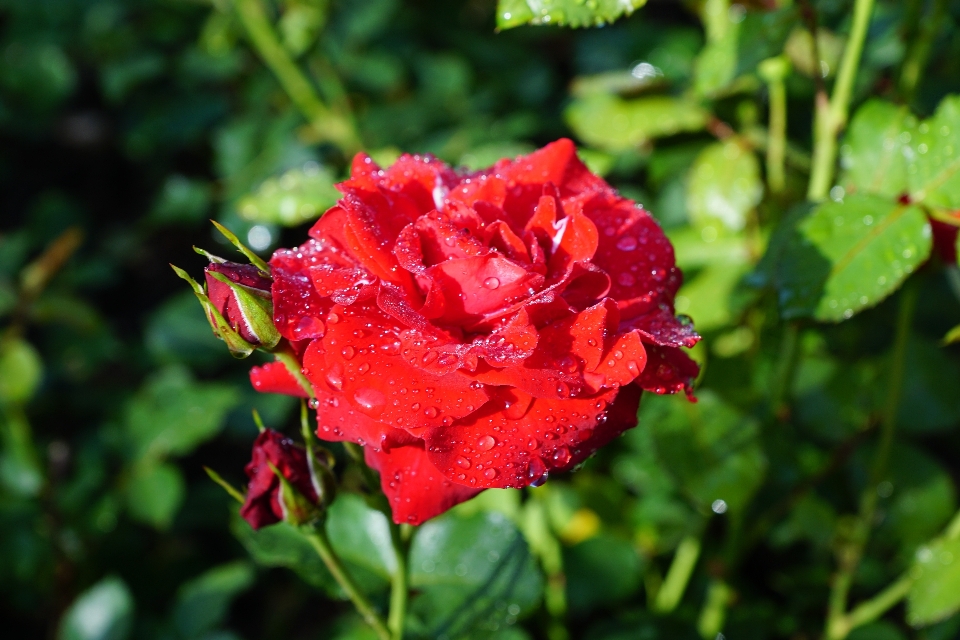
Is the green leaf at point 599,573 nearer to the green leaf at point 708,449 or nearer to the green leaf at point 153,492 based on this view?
the green leaf at point 708,449

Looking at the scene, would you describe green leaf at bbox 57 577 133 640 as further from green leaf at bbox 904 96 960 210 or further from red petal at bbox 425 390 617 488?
green leaf at bbox 904 96 960 210

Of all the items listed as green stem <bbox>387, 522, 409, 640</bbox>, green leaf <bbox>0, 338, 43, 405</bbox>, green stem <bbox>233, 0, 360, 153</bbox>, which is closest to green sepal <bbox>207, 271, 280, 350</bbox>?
green stem <bbox>387, 522, 409, 640</bbox>

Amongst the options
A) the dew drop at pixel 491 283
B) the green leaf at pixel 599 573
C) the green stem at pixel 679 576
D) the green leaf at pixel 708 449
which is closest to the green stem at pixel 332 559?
the dew drop at pixel 491 283

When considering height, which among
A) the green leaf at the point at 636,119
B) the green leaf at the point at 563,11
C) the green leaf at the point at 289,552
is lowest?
the green leaf at the point at 289,552

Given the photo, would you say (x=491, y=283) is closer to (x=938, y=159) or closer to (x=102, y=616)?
(x=938, y=159)

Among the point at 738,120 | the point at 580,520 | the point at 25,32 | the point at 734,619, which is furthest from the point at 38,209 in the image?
the point at 734,619

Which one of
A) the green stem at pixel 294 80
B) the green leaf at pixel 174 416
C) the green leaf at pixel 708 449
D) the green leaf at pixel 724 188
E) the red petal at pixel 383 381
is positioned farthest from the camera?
the green stem at pixel 294 80

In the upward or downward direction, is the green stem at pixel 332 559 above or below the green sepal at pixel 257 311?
below
